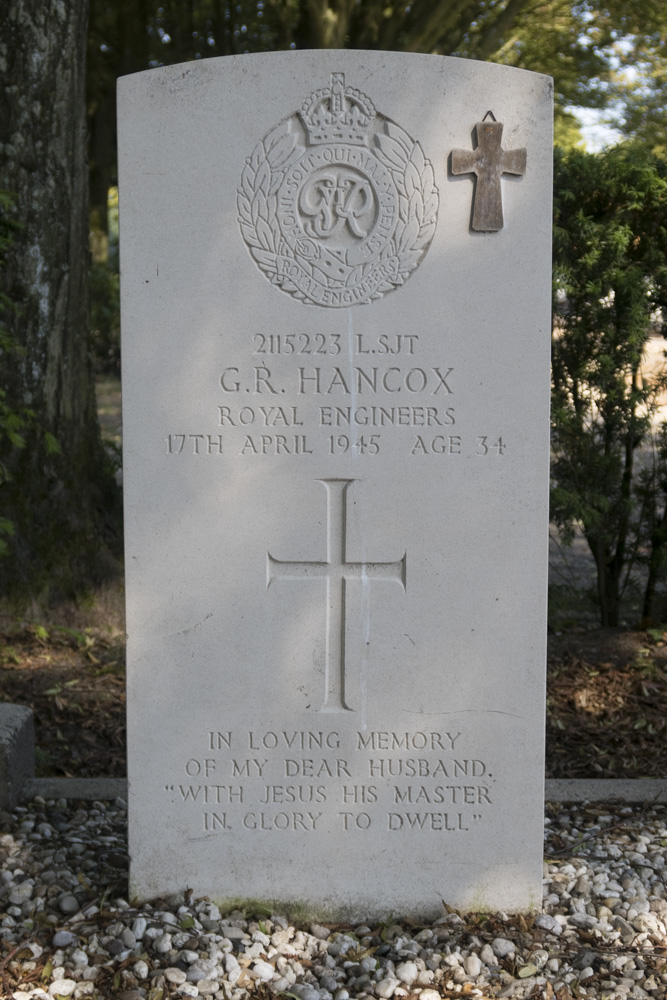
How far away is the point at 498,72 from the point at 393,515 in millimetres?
1329

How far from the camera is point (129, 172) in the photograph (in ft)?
9.35

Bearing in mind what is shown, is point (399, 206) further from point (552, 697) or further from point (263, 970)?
point (552, 697)

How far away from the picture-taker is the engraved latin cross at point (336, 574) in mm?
3016

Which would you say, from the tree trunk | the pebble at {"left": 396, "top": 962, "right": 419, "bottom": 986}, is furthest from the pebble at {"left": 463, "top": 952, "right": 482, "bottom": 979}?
the tree trunk

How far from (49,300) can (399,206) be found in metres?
3.11

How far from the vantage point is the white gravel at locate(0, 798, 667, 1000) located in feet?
8.91

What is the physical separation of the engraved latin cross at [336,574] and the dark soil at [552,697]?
1.74m

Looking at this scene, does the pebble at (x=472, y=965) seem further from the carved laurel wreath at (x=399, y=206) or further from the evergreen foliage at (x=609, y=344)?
the evergreen foliage at (x=609, y=344)

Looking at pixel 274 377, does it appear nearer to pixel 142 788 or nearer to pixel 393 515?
pixel 393 515

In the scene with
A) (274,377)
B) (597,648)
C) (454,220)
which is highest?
(454,220)

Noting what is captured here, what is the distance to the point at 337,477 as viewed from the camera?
9.77 ft

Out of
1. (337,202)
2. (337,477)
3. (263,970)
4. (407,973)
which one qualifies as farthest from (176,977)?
(337,202)

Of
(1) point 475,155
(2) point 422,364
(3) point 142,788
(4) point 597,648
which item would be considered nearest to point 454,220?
(1) point 475,155

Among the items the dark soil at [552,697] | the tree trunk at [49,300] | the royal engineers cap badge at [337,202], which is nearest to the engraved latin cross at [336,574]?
the royal engineers cap badge at [337,202]
